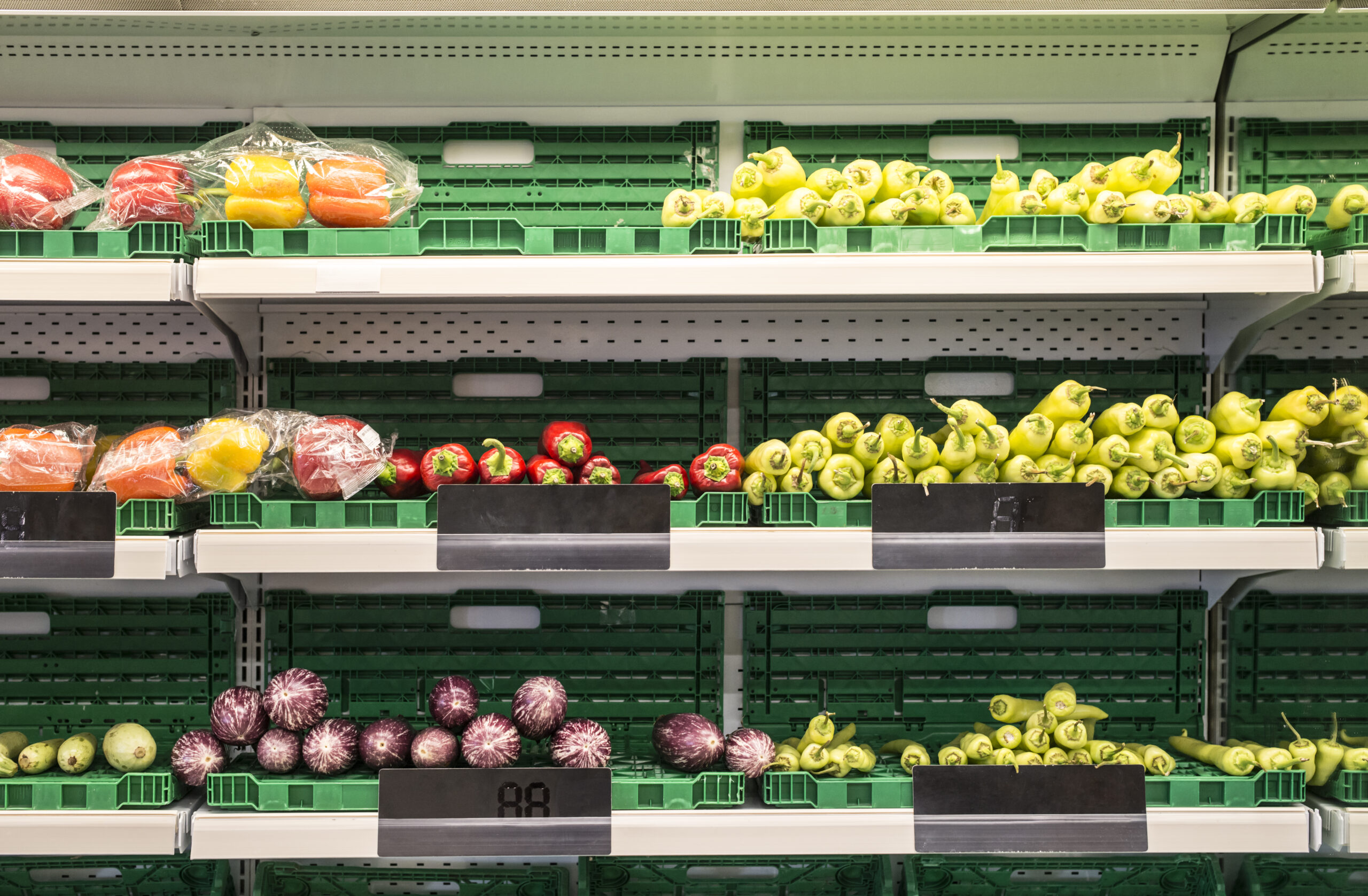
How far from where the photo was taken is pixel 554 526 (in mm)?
1498

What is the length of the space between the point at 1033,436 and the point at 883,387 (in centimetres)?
40

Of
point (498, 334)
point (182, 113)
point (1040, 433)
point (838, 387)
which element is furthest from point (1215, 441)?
point (182, 113)

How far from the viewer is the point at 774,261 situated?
5.02 ft

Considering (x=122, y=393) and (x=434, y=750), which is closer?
(x=434, y=750)

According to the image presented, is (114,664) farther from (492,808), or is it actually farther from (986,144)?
(986,144)

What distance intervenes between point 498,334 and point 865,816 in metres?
1.25

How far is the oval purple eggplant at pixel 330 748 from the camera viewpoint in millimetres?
1572

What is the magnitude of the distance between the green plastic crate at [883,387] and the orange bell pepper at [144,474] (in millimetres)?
1115

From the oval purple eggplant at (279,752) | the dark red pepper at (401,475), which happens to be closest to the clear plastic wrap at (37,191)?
the dark red pepper at (401,475)

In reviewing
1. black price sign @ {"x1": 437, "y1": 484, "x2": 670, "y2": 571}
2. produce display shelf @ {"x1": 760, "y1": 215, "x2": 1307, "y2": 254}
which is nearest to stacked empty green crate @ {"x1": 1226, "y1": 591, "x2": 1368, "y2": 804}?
produce display shelf @ {"x1": 760, "y1": 215, "x2": 1307, "y2": 254}

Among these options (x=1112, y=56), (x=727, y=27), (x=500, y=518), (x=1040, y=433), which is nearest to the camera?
(x=500, y=518)

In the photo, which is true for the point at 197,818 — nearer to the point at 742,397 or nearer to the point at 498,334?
the point at 498,334

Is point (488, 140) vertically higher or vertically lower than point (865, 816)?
higher

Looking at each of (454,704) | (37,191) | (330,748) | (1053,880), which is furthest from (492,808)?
(37,191)
